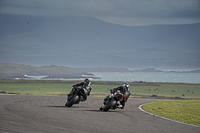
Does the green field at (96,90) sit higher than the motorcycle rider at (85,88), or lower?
lower

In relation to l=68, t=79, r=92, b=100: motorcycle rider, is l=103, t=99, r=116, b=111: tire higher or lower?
lower

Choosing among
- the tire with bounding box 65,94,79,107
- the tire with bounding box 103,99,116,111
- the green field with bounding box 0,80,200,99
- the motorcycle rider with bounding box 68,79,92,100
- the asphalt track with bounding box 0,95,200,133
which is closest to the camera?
the asphalt track with bounding box 0,95,200,133

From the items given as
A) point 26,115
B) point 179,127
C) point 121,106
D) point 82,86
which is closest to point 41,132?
point 26,115

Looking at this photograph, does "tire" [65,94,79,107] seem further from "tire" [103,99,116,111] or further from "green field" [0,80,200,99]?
"green field" [0,80,200,99]

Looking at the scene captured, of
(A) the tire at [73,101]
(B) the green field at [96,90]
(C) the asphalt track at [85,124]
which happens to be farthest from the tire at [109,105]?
(B) the green field at [96,90]

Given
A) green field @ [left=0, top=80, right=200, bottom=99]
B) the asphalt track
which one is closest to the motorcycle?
the asphalt track

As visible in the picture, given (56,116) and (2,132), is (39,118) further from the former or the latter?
(2,132)

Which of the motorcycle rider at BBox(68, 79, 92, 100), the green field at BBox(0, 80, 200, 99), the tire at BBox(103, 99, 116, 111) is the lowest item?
the green field at BBox(0, 80, 200, 99)

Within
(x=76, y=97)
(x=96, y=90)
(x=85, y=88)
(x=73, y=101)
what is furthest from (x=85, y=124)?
(x=96, y=90)

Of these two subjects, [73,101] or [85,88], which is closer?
[73,101]

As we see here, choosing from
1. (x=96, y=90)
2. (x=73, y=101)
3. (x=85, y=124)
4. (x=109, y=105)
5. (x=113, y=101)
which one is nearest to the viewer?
(x=85, y=124)

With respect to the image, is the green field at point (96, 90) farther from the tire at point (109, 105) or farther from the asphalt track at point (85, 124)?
the asphalt track at point (85, 124)

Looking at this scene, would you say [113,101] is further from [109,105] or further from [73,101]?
[73,101]

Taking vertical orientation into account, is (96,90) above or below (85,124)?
below
